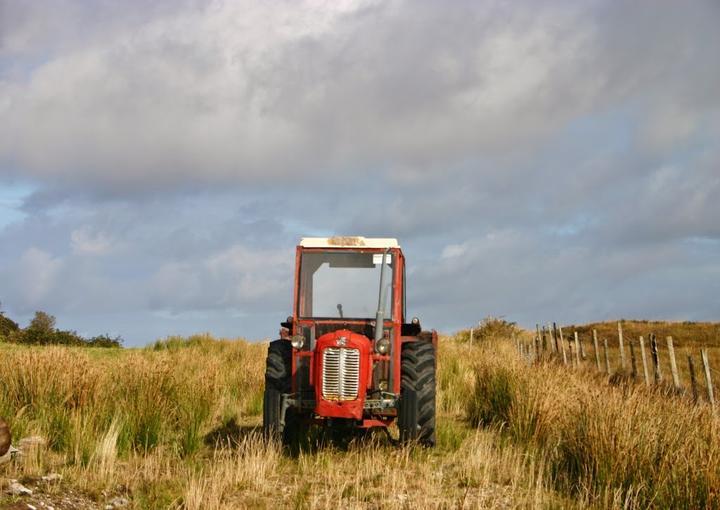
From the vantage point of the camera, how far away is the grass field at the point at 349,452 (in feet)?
20.3

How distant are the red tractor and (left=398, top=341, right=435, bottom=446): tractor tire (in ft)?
0.04

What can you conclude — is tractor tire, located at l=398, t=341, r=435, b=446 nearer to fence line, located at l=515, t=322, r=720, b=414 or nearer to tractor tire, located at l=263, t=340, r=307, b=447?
tractor tire, located at l=263, t=340, r=307, b=447

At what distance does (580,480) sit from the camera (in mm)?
6426

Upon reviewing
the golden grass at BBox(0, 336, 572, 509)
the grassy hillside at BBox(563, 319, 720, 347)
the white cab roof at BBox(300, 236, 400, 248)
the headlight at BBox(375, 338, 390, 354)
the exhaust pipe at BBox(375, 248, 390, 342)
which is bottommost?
the golden grass at BBox(0, 336, 572, 509)

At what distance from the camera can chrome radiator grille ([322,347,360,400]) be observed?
7.95 meters

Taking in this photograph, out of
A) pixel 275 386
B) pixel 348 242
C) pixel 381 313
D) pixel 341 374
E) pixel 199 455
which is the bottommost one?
pixel 199 455

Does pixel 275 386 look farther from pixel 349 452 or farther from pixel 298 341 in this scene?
pixel 349 452

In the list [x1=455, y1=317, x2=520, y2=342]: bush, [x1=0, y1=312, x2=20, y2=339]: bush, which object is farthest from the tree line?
[x1=455, y1=317, x2=520, y2=342]: bush

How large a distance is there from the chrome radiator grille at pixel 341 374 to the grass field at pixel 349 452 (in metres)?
0.68

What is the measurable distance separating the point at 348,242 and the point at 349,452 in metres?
2.37

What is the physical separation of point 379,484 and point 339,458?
1.30m

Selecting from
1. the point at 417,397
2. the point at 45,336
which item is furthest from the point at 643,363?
the point at 45,336

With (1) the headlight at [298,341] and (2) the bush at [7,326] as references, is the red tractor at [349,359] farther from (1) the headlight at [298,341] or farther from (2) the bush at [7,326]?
(2) the bush at [7,326]

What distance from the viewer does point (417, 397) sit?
27.2ft
